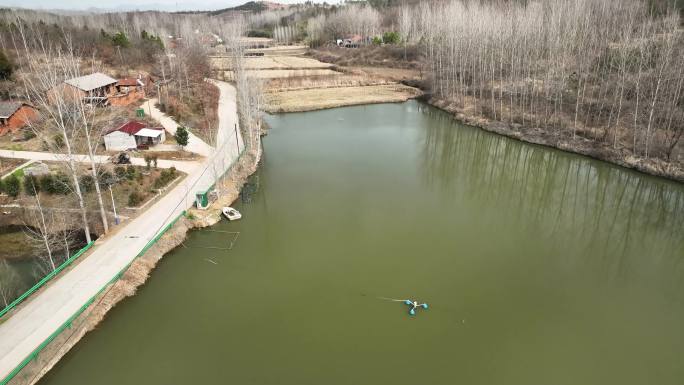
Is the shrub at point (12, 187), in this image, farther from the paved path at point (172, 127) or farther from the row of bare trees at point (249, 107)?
the row of bare trees at point (249, 107)

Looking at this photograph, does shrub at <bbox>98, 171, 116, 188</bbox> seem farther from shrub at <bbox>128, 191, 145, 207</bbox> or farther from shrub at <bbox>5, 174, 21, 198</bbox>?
shrub at <bbox>5, 174, 21, 198</bbox>

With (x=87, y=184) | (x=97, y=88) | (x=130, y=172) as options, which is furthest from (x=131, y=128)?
(x=97, y=88)

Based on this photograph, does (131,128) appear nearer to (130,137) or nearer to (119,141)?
(130,137)

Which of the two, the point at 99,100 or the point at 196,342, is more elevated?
the point at 99,100

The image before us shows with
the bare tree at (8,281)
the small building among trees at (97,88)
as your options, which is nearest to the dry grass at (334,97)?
the small building among trees at (97,88)

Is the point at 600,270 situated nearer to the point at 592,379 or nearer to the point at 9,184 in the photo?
the point at 592,379

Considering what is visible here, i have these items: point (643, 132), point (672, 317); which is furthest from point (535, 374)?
point (643, 132)
